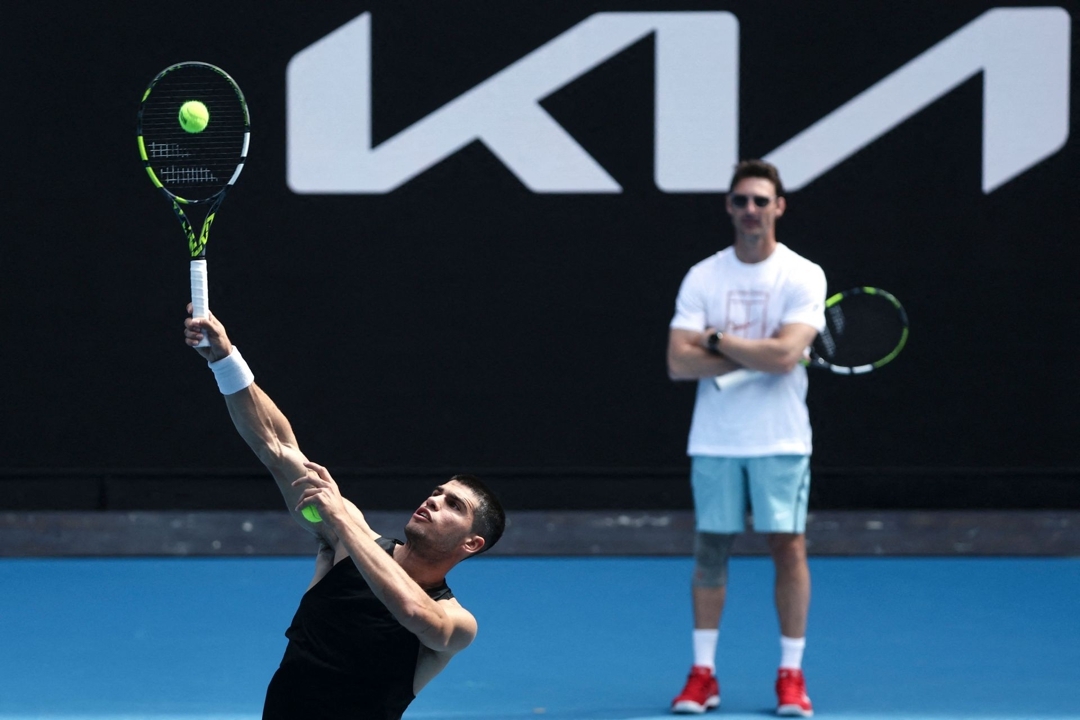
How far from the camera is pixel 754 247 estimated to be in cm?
474

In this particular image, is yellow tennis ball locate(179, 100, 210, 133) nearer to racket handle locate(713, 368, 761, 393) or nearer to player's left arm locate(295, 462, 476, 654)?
player's left arm locate(295, 462, 476, 654)

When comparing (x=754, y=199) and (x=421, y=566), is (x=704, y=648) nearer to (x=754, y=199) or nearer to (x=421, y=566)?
(x=754, y=199)

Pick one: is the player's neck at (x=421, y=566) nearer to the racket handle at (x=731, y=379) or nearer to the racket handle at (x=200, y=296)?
the racket handle at (x=200, y=296)

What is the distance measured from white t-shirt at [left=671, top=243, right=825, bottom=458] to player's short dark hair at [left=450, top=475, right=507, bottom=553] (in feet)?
5.37

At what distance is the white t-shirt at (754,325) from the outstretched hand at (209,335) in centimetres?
207

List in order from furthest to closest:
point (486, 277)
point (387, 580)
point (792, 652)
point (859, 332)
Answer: point (486, 277) → point (859, 332) → point (792, 652) → point (387, 580)

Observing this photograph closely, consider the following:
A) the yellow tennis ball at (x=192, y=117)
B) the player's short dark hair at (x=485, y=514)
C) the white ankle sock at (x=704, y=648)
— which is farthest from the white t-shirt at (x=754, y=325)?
the yellow tennis ball at (x=192, y=117)

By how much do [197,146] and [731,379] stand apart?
1.72 meters

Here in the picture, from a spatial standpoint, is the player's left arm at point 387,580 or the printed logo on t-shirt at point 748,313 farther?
the printed logo on t-shirt at point 748,313

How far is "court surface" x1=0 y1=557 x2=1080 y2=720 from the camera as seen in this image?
4.68 metres

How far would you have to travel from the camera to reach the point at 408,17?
684cm

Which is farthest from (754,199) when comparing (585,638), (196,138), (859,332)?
(585,638)

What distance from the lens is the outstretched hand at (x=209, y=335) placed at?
9.53 ft

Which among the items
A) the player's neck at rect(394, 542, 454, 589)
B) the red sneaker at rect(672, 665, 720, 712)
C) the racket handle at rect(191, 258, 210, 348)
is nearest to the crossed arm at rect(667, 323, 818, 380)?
the red sneaker at rect(672, 665, 720, 712)
